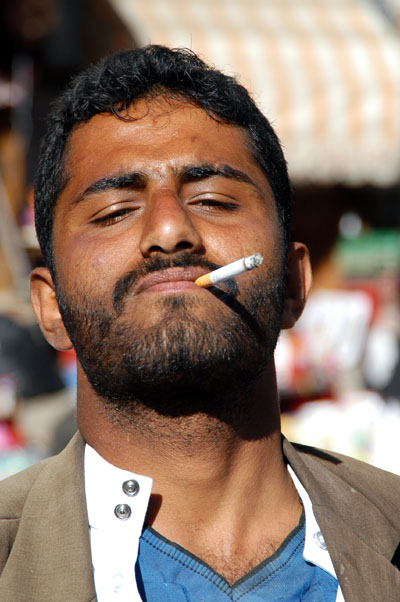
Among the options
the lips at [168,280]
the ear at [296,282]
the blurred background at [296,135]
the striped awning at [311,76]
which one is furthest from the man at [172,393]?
the striped awning at [311,76]

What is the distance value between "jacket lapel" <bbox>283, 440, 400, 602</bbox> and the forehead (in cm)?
75

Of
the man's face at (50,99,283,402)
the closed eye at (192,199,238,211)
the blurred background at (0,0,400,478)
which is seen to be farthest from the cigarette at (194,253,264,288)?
the blurred background at (0,0,400,478)

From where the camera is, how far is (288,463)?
6.59 ft

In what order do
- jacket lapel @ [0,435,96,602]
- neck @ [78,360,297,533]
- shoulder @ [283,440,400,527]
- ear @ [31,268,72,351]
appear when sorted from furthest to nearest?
ear @ [31,268,72,351], shoulder @ [283,440,400,527], neck @ [78,360,297,533], jacket lapel @ [0,435,96,602]

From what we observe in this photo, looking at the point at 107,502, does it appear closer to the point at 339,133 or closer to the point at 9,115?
the point at 9,115

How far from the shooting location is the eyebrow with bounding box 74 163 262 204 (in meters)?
1.86

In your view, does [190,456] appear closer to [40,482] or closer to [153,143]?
[40,482]

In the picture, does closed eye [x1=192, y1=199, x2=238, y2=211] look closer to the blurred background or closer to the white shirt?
the white shirt

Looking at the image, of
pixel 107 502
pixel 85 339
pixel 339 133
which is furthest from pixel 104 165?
pixel 339 133

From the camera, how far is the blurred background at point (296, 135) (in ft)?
19.4

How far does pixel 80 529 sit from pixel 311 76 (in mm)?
6566

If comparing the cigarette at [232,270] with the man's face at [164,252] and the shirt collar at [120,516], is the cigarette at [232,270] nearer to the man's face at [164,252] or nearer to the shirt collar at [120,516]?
the man's face at [164,252]

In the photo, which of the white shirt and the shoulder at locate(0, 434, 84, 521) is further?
the shoulder at locate(0, 434, 84, 521)

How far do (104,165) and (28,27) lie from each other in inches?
198
